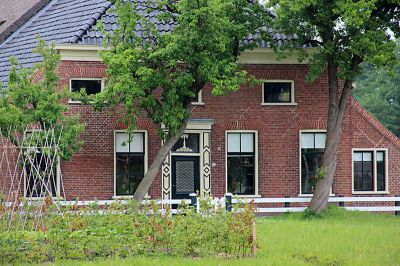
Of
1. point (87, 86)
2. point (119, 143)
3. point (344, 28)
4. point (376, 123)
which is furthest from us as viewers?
point (376, 123)

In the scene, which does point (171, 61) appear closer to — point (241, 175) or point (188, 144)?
point (188, 144)

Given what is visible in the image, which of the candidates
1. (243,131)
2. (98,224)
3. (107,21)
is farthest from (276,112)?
(98,224)

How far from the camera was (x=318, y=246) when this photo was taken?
21.4 meters

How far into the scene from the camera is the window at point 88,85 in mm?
32312

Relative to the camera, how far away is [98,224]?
20.0 m

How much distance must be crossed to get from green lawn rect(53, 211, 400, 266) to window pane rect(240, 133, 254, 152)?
5276 mm

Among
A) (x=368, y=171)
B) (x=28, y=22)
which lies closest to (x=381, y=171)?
(x=368, y=171)

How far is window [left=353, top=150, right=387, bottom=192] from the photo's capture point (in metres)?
35.5

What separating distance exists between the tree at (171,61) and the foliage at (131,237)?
9.73 meters

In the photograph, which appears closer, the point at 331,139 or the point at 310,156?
the point at 331,139

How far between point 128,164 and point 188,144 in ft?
7.26

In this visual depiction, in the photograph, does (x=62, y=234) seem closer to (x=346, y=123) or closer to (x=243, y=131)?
(x=243, y=131)

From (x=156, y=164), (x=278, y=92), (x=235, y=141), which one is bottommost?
(x=156, y=164)

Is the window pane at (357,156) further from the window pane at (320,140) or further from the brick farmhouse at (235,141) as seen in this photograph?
the window pane at (320,140)
